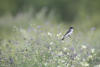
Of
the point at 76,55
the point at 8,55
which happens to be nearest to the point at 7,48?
the point at 8,55

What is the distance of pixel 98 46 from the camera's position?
23.5 feet

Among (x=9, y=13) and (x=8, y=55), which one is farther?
(x=9, y=13)

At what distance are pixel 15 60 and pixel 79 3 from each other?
1012 centimetres

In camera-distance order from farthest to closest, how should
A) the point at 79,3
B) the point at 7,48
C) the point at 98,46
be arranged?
the point at 79,3, the point at 98,46, the point at 7,48

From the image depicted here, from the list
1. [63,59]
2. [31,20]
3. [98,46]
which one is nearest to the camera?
[63,59]

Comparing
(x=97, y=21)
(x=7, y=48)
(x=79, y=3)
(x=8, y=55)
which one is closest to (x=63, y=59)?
(x=8, y=55)

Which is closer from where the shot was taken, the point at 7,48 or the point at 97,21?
the point at 7,48

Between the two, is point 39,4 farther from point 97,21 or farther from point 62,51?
point 62,51

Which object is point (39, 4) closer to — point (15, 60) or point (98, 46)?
point (98, 46)

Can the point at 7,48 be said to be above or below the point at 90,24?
below

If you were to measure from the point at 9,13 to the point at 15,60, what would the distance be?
10020 millimetres

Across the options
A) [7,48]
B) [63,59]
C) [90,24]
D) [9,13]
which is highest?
[9,13]

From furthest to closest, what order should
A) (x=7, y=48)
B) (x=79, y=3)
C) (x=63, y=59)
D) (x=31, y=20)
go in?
(x=79, y=3) → (x=31, y=20) → (x=7, y=48) → (x=63, y=59)

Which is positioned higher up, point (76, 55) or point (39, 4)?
point (39, 4)
